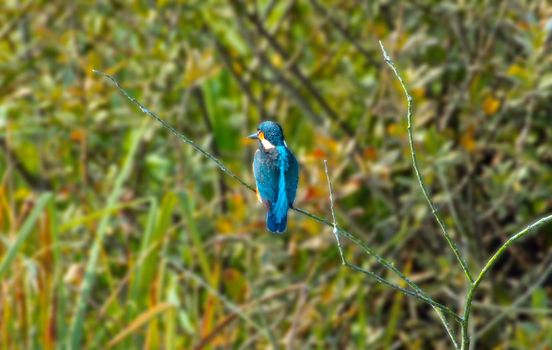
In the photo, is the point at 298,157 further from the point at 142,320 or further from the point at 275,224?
the point at 275,224

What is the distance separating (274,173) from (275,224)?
0.16m

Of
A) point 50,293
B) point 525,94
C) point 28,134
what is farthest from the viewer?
point 28,134

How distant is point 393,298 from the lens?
470cm

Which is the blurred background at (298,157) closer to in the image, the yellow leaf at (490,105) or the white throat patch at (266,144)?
the yellow leaf at (490,105)

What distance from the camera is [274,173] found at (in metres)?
1.58

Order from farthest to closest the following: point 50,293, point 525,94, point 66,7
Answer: point 66,7 < point 525,94 < point 50,293

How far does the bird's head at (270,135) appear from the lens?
1478 millimetres

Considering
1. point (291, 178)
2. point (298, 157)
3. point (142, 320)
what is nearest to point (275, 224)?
point (291, 178)

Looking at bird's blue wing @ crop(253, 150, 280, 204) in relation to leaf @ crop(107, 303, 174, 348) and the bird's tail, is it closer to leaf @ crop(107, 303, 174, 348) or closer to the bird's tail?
the bird's tail

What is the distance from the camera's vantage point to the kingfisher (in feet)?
4.85

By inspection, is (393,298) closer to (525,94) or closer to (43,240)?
(525,94)

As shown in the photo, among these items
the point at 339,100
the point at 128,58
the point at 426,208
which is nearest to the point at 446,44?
the point at 339,100

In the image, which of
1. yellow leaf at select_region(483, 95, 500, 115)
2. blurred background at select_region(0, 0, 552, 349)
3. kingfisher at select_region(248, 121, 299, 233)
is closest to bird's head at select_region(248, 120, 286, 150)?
kingfisher at select_region(248, 121, 299, 233)

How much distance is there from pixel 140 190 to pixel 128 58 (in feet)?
1.72
